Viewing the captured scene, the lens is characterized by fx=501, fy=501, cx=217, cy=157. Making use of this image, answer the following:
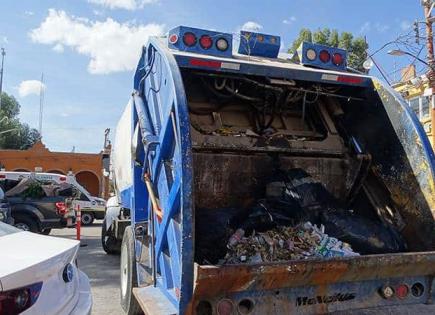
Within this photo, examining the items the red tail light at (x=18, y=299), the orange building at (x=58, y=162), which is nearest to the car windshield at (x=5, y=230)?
the red tail light at (x=18, y=299)

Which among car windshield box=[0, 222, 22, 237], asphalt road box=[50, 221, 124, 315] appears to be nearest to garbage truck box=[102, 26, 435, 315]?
asphalt road box=[50, 221, 124, 315]

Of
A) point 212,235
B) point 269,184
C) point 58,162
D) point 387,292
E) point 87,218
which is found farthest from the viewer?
point 58,162

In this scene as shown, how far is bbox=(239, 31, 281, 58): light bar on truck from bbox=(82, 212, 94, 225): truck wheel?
1578 cm

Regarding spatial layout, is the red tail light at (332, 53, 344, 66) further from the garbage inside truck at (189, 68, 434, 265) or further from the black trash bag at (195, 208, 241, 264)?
the black trash bag at (195, 208, 241, 264)

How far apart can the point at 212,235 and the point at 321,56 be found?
7.04 ft

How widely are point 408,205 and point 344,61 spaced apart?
1.58 metres

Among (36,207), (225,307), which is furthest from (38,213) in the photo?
(225,307)

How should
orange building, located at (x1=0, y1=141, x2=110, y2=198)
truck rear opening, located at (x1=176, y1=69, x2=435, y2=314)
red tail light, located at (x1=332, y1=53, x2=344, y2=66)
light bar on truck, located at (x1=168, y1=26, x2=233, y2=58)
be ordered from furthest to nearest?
orange building, located at (x1=0, y1=141, x2=110, y2=198)
red tail light, located at (x1=332, y1=53, x2=344, y2=66)
light bar on truck, located at (x1=168, y1=26, x2=233, y2=58)
truck rear opening, located at (x1=176, y1=69, x2=435, y2=314)

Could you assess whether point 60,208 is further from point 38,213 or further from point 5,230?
point 5,230

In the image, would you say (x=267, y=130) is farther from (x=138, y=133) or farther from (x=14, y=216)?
(x=14, y=216)

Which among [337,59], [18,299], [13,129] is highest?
[13,129]

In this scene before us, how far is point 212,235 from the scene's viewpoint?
3920 mm

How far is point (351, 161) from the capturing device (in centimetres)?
502

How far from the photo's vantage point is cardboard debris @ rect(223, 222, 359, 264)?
12.5 feet
